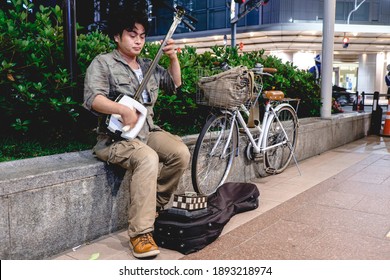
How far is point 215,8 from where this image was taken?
2558cm

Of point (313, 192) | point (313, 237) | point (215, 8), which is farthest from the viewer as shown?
point (215, 8)

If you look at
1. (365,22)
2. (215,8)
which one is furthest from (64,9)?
(365,22)

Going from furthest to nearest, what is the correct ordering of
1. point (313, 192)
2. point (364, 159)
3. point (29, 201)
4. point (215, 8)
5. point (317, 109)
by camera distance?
point (215, 8) < point (317, 109) < point (364, 159) < point (313, 192) < point (29, 201)

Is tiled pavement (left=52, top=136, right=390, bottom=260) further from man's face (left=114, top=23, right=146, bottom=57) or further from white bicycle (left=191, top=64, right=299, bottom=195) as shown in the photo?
man's face (left=114, top=23, right=146, bottom=57)

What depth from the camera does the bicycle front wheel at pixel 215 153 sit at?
13.6 feet

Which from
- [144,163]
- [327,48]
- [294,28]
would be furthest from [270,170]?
[294,28]

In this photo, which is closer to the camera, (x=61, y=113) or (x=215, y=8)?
(x=61, y=113)

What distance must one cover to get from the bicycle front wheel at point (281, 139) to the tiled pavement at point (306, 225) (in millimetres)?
196

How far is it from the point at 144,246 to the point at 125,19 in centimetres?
178

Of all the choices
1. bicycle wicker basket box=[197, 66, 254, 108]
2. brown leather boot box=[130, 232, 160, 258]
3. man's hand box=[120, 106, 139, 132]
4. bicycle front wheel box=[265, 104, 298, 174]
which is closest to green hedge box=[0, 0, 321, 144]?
bicycle wicker basket box=[197, 66, 254, 108]

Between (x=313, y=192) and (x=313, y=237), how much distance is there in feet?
4.86

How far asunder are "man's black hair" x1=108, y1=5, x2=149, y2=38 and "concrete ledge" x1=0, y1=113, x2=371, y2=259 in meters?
Result: 1.11

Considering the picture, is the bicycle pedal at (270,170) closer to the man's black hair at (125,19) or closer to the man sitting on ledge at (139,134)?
the man sitting on ledge at (139,134)

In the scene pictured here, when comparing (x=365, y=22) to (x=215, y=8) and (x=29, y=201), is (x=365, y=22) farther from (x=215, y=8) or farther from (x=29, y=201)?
(x=29, y=201)
